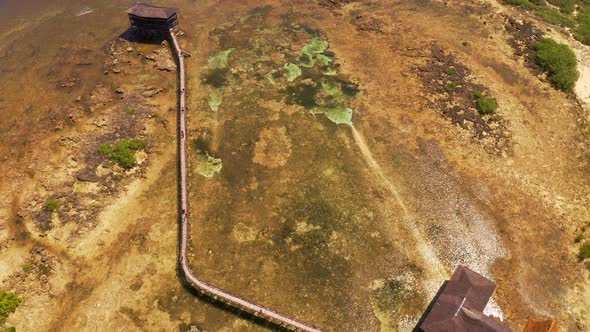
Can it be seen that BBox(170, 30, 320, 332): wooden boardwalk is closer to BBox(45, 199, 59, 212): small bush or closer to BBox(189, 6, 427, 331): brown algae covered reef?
BBox(189, 6, 427, 331): brown algae covered reef

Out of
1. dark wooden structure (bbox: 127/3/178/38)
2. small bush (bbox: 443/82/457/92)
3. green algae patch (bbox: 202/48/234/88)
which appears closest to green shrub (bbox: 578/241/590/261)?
small bush (bbox: 443/82/457/92)

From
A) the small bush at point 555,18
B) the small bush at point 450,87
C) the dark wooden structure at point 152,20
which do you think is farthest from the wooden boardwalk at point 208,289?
the small bush at point 555,18

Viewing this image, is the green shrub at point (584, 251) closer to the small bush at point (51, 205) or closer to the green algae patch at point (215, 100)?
the green algae patch at point (215, 100)

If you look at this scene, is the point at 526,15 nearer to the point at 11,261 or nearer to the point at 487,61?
the point at 487,61

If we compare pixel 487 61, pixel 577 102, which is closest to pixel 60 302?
pixel 487 61

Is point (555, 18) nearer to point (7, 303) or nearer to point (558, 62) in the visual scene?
point (558, 62)

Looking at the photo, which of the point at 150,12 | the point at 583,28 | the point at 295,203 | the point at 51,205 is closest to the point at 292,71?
the point at 295,203

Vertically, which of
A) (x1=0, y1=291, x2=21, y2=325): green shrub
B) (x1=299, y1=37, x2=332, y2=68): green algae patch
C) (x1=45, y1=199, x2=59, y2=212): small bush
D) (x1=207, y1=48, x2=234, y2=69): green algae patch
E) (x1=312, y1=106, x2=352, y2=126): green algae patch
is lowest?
(x1=0, y1=291, x2=21, y2=325): green shrub
